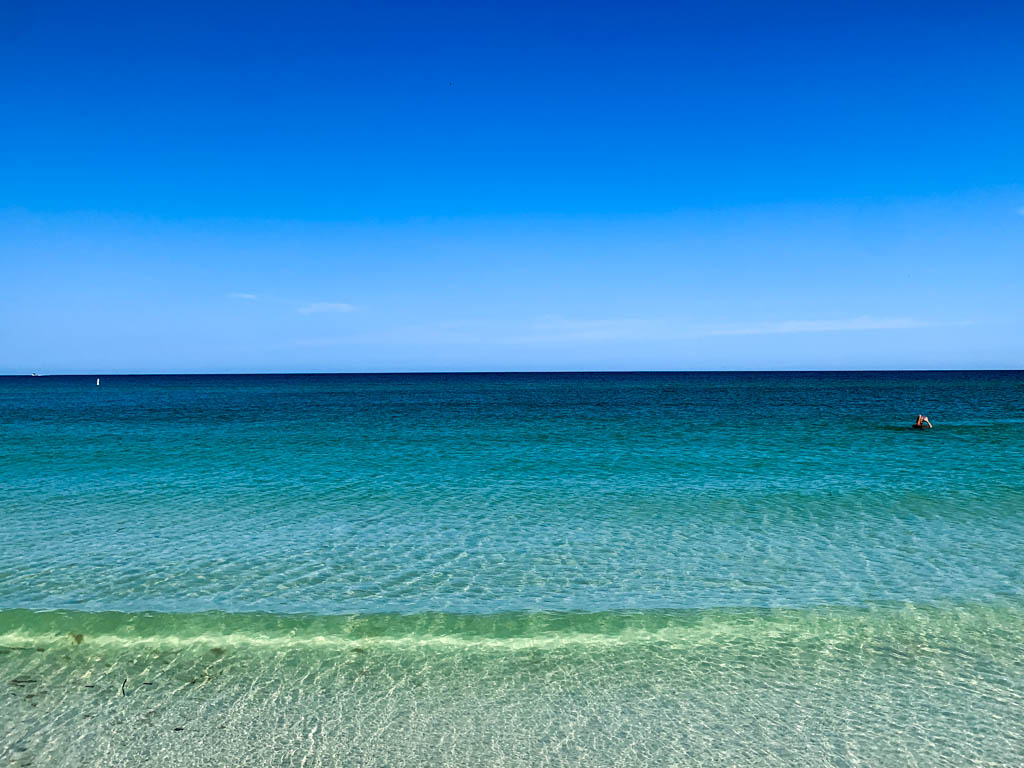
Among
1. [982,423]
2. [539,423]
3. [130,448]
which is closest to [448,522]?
Answer: [130,448]

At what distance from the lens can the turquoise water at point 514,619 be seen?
5.18 metres

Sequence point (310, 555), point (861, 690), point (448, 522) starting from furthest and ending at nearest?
point (448, 522) < point (310, 555) < point (861, 690)

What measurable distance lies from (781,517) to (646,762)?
28.8 ft

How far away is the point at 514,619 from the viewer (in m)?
7.59

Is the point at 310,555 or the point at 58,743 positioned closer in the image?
the point at 58,743

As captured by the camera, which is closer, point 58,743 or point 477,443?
point 58,743

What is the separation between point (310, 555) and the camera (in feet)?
33.5

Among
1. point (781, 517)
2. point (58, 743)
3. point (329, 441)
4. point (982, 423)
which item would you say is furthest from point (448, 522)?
point (982, 423)

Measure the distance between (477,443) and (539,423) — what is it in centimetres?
1047

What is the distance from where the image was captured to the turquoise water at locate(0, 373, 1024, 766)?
17.0 feet

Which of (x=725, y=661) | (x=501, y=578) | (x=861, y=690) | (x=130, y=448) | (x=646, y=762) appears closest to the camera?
(x=646, y=762)

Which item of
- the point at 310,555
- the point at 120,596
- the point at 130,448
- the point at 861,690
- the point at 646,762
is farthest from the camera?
the point at 130,448

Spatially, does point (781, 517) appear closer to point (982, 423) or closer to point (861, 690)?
point (861, 690)

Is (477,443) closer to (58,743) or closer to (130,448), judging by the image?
(130,448)
